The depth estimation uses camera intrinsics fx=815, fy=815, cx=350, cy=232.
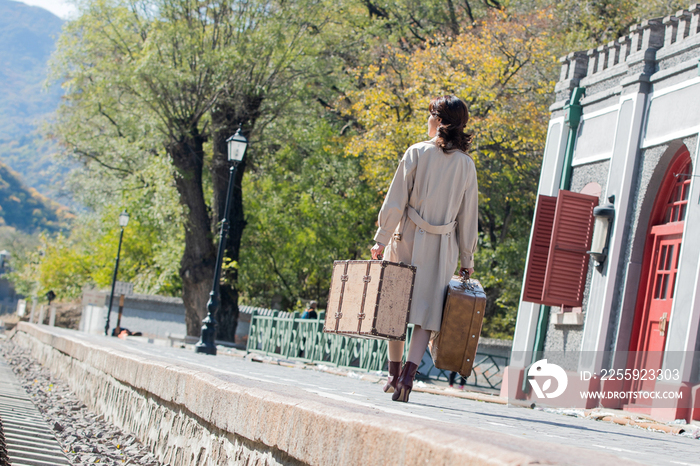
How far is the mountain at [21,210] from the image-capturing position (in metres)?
137

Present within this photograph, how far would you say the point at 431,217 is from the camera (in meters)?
5.37

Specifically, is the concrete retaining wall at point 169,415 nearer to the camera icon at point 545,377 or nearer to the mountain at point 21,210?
the camera icon at point 545,377

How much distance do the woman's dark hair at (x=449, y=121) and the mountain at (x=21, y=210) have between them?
137237 millimetres

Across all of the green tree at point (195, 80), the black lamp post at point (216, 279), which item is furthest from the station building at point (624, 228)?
the green tree at point (195, 80)

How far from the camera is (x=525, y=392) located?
1301 cm

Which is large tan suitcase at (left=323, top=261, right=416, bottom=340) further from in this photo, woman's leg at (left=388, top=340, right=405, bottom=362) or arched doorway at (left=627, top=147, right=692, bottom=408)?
arched doorway at (left=627, top=147, right=692, bottom=408)

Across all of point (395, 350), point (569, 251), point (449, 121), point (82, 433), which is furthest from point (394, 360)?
point (569, 251)

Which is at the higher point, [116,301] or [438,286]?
[438,286]

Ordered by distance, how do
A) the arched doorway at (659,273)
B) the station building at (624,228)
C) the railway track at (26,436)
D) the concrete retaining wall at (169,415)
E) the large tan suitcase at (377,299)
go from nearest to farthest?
the concrete retaining wall at (169,415) → the railway track at (26,436) → the large tan suitcase at (377,299) → the station building at (624,228) → the arched doorway at (659,273)

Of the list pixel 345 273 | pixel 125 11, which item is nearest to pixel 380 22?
pixel 125 11

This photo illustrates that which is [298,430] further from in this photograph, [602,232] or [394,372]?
[602,232]

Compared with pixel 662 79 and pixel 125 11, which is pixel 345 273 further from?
pixel 125 11

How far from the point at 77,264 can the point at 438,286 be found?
39.2 metres

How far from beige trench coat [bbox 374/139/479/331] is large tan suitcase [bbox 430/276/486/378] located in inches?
3.2
